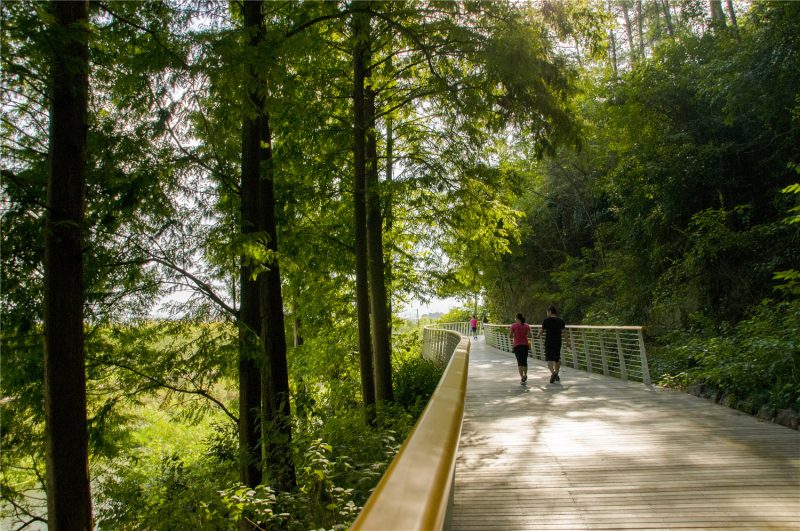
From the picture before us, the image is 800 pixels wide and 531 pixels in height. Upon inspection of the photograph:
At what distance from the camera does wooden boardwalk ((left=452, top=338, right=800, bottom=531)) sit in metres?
3.89

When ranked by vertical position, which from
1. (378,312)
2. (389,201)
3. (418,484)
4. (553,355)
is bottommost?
(553,355)

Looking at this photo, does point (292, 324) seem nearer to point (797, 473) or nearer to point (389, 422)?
point (389, 422)

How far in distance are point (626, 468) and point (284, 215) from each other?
677cm

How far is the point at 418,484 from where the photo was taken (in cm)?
136

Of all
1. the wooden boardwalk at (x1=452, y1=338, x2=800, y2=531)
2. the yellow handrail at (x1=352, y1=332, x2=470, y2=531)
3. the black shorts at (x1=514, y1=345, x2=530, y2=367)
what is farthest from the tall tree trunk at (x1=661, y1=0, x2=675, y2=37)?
the yellow handrail at (x1=352, y1=332, x2=470, y2=531)

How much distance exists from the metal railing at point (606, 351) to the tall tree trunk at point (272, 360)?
673cm

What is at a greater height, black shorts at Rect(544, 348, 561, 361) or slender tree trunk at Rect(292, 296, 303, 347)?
slender tree trunk at Rect(292, 296, 303, 347)

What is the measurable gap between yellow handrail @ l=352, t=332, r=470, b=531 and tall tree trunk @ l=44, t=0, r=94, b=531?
4025mm

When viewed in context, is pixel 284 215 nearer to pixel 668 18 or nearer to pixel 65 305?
pixel 65 305

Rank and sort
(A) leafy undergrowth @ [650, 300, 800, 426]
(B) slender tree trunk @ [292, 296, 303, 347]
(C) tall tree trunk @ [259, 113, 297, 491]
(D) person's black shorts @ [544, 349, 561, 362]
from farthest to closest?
(B) slender tree trunk @ [292, 296, 303, 347] < (D) person's black shorts @ [544, 349, 561, 362] < (A) leafy undergrowth @ [650, 300, 800, 426] < (C) tall tree trunk @ [259, 113, 297, 491]

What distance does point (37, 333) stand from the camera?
19.9 ft

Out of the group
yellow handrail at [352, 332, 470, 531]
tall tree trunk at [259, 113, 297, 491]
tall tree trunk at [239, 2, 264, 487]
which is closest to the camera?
yellow handrail at [352, 332, 470, 531]

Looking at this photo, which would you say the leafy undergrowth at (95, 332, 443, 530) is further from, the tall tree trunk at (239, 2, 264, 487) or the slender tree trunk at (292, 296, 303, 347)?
the slender tree trunk at (292, 296, 303, 347)

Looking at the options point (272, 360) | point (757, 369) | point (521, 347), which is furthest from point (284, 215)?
point (757, 369)
